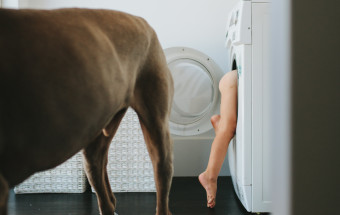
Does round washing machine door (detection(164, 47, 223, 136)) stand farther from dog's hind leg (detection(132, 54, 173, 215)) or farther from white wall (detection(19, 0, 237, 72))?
dog's hind leg (detection(132, 54, 173, 215))

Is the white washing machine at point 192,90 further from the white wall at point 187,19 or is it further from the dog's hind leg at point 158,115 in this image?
the dog's hind leg at point 158,115

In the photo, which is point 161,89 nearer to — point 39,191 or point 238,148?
point 238,148

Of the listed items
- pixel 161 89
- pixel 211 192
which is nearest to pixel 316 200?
pixel 161 89

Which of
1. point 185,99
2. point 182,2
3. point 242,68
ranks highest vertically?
point 182,2

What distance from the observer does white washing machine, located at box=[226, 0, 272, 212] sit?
138 centimetres

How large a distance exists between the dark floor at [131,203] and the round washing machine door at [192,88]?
424 mm

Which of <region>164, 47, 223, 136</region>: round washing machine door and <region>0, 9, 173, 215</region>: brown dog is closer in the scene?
<region>0, 9, 173, 215</region>: brown dog

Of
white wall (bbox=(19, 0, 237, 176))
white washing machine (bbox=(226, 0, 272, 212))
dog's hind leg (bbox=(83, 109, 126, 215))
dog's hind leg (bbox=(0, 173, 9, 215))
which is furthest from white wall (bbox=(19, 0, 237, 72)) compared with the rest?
dog's hind leg (bbox=(0, 173, 9, 215))

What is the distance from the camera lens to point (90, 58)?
71 centimetres

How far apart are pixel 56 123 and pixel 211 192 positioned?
3.63ft

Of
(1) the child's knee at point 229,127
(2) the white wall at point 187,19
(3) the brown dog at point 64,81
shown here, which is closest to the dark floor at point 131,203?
(1) the child's knee at point 229,127

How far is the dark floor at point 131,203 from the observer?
152cm

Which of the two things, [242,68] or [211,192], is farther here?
[211,192]

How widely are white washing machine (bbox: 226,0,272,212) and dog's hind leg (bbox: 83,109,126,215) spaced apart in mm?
588
